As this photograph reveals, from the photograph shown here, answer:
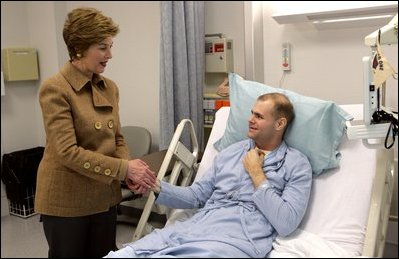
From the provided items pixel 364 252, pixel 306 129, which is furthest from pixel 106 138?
pixel 364 252

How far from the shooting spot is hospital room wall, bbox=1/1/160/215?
90.5 inches

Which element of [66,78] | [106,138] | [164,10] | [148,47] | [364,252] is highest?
[164,10]

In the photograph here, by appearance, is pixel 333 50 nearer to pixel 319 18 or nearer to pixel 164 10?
pixel 319 18

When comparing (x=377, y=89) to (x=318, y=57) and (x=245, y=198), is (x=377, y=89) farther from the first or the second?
(x=318, y=57)

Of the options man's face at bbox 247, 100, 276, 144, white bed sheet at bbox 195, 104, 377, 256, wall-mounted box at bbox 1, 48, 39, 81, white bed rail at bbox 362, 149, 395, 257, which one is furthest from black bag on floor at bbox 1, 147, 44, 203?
white bed rail at bbox 362, 149, 395, 257

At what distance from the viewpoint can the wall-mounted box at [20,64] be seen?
93.2 inches

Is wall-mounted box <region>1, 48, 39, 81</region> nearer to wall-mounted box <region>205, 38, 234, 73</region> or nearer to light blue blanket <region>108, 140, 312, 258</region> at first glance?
wall-mounted box <region>205, 38, 234, 73</region>

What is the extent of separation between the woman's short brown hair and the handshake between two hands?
43 centimetres

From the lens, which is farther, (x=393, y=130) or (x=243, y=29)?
(x=243, y=29)

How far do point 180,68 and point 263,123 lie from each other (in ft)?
3.17

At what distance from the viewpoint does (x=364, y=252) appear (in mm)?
1226

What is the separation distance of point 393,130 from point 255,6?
3.93 ft

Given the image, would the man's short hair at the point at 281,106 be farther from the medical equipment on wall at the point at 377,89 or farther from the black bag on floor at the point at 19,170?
the black bag on floor at the point at 19,170

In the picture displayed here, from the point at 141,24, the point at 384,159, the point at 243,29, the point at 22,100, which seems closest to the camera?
the point at 384,159
